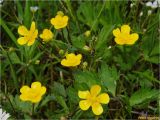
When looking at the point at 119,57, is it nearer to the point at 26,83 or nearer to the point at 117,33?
the point at 117,33

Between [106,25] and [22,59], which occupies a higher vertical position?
[106,25]

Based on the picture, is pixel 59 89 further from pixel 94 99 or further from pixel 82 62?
pixel 94 99

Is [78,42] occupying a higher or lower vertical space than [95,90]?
higher

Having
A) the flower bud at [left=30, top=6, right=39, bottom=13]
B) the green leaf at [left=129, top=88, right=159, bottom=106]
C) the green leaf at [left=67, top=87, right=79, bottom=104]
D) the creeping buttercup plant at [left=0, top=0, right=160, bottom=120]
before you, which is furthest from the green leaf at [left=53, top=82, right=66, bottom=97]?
the flower bud at [left=30, top=6, right=39, bottom=13]

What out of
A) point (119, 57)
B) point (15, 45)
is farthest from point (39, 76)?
point (119, 57)

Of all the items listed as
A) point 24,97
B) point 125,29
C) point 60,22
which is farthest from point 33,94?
point 125,29

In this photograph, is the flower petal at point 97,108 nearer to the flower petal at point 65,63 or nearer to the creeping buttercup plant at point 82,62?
the creeping buttercup plant at point 82,62

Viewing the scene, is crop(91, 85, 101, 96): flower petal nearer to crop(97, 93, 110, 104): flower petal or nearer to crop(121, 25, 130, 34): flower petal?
crop(97, 93, 110, 104): flower petal

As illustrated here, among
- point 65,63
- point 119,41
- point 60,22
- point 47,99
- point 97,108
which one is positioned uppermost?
point 60,22
